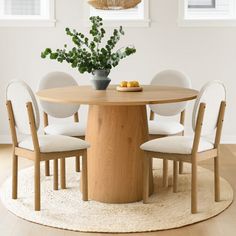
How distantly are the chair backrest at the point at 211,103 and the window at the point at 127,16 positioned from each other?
220 cm

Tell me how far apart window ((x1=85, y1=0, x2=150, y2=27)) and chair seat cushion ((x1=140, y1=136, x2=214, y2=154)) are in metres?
2.26

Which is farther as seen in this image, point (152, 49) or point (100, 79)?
point (152, 49)

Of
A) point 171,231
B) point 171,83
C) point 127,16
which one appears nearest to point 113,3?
point 171,83

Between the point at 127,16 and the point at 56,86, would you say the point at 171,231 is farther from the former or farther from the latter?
the point at 127,16

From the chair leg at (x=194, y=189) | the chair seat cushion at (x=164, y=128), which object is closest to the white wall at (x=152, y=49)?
the chair seat cushion at (x=164, y=128)

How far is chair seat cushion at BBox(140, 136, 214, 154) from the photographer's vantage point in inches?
139

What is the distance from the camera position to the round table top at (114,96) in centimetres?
346

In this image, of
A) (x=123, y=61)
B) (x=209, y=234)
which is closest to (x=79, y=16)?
(x=123, y=61)

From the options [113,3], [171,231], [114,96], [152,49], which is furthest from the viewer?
[152,49]

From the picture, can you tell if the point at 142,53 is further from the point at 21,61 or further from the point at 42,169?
the point at 42,169

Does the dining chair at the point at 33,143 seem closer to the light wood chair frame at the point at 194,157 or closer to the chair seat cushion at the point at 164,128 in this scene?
the light wood chair frame at the point at 194,157

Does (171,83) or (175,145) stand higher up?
(171,83)

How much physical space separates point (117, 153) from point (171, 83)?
4.11 feet

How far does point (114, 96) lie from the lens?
12.2 feet
